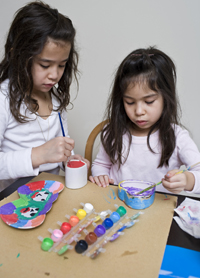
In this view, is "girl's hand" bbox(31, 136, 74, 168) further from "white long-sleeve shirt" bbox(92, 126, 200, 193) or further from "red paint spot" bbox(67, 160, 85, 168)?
"white long-sleeve shirt" bbox(92, 126, 200, 193)

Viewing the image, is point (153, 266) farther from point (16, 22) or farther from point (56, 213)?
point (16, 22)

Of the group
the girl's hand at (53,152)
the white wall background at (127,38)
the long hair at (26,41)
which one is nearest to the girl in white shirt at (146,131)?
the girl's hand at (53,152)

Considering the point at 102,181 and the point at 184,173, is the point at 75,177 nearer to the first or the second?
the point at 102,181

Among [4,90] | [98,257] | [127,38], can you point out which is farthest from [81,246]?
[127,38]

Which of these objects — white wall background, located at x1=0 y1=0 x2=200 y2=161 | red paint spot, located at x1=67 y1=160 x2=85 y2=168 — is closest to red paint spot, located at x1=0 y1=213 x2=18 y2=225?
red paint spot, located at x1=67 y1=160 x2=85 y2=168

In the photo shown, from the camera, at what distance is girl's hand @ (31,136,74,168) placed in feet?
2.44

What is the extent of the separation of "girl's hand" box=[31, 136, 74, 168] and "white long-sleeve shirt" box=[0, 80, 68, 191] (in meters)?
0.02

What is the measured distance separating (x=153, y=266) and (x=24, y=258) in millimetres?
246

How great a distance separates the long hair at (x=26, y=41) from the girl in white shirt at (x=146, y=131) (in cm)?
26

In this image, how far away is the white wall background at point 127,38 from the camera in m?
1.33

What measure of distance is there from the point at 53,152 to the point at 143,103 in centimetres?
34

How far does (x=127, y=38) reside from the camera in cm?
144

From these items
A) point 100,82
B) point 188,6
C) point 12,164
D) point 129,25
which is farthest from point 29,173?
point 188,6

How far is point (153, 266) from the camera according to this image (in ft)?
1.48
